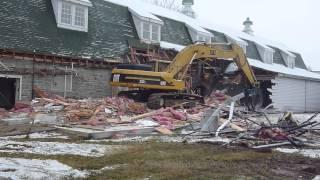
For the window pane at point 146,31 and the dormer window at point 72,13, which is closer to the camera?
the dormer window at point 72,13

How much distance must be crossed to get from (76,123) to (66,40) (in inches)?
349

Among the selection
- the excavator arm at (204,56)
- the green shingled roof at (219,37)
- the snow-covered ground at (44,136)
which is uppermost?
the green shingled roof at (219,37)

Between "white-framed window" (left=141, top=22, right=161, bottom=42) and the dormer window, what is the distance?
4301 millimetres

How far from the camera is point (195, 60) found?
994 inches

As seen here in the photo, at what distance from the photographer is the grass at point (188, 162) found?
25.2ft

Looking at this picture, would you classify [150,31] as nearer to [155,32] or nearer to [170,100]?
[155,32]

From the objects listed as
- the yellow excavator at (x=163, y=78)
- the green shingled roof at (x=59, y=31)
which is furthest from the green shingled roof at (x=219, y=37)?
the yellow excavator at (x=163, y=78)

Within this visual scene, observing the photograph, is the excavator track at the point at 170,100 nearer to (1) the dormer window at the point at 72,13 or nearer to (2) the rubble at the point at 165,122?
(2) the rubble at the point at 165,122

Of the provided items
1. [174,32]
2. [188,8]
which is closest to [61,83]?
[174,32]

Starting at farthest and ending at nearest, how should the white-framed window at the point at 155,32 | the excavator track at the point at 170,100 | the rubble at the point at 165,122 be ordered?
the white-framed window at the point at 155,32 < the excavator track at the point at 170,100 < the rubble at the point at 165,122

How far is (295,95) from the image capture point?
134 feet

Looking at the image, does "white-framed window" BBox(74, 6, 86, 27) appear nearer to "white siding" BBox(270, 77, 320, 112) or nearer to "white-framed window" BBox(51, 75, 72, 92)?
"white-framed window" BBox(51, 75, 72, 92)

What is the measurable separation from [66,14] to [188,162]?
1746 centimetres

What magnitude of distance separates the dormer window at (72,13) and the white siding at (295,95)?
16726mm
